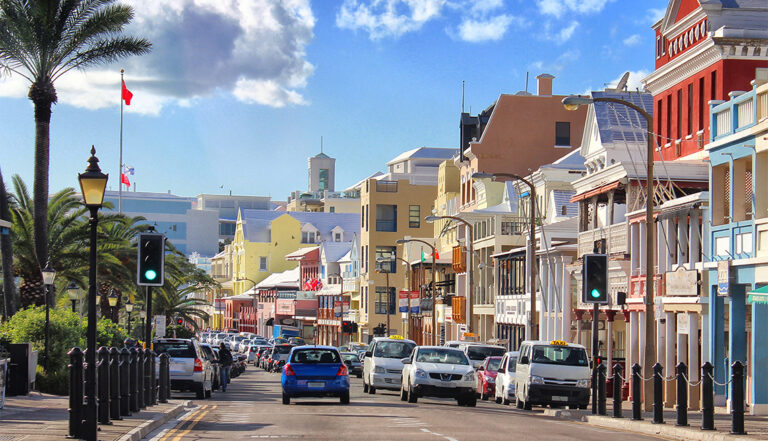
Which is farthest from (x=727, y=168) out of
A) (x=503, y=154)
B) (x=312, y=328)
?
→ (x=312, y=328)

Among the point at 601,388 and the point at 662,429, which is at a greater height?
the point at 601,388

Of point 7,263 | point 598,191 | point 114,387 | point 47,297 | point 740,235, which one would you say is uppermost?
point 598,191

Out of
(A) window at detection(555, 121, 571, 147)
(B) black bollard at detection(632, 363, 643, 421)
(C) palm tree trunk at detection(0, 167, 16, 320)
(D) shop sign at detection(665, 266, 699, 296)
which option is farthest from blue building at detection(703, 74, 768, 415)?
(A) window at detection(555, 121, 571, 147)

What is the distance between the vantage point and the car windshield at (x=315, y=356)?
31.3 metres

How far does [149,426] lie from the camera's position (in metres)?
20.6

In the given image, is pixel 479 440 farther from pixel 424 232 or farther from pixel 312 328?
pixel 312 328

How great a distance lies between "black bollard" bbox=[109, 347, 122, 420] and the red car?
19.6 metres

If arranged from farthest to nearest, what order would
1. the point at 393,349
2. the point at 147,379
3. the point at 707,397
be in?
the point at 393,349, the point at 147,379, the point at 707,397

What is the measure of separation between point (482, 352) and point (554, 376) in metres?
12.6

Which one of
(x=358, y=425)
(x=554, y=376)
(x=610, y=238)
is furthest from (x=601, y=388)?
(x=610, y=238)

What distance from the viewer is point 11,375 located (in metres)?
29.7

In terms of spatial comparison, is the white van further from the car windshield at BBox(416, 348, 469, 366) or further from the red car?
the red car

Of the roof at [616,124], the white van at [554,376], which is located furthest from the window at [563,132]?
the white van at [554,376]

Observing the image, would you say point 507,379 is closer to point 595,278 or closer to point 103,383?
point 595,278
